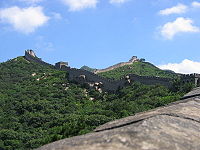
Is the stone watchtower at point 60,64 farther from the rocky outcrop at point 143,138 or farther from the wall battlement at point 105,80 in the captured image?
the rocky outcrop at point 143,138

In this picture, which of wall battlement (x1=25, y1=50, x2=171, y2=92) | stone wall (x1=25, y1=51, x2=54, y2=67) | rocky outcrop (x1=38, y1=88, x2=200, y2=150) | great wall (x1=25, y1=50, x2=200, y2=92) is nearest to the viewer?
rocky outcrop (x1=38, y1=88, x2=200, y2=150)

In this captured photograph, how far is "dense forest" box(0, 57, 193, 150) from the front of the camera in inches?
1473

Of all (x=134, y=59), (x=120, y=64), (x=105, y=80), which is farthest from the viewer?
(x=134, y=59)

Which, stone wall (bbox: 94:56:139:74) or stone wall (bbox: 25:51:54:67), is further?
stone wall (bbox: 25:51:54:67)

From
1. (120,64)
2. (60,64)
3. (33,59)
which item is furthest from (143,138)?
(33,59)

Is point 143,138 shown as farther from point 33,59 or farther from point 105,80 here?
point 33,59

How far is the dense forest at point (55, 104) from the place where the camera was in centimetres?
3741

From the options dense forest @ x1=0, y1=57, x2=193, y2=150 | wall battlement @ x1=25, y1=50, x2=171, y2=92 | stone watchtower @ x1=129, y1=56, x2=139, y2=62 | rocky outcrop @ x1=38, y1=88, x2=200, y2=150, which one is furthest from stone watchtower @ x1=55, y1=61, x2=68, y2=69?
rocky outcrop @ x1=38, y1=88, x2=200, y2=150

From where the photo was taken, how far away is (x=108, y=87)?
6050cm

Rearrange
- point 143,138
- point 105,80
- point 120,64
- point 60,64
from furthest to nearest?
point 120,64 < point 60,64 < point 105,80 < point 143,138

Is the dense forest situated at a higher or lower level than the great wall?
lower

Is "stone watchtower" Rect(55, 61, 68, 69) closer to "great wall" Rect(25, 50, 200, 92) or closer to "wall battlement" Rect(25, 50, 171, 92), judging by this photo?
"great wall" Rect(25, 50, 200, 92)

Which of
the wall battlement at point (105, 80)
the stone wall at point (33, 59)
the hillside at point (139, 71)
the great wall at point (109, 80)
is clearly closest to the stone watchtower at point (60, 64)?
the stone wall at point (33, 59)

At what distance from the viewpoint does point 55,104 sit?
54.7 m
